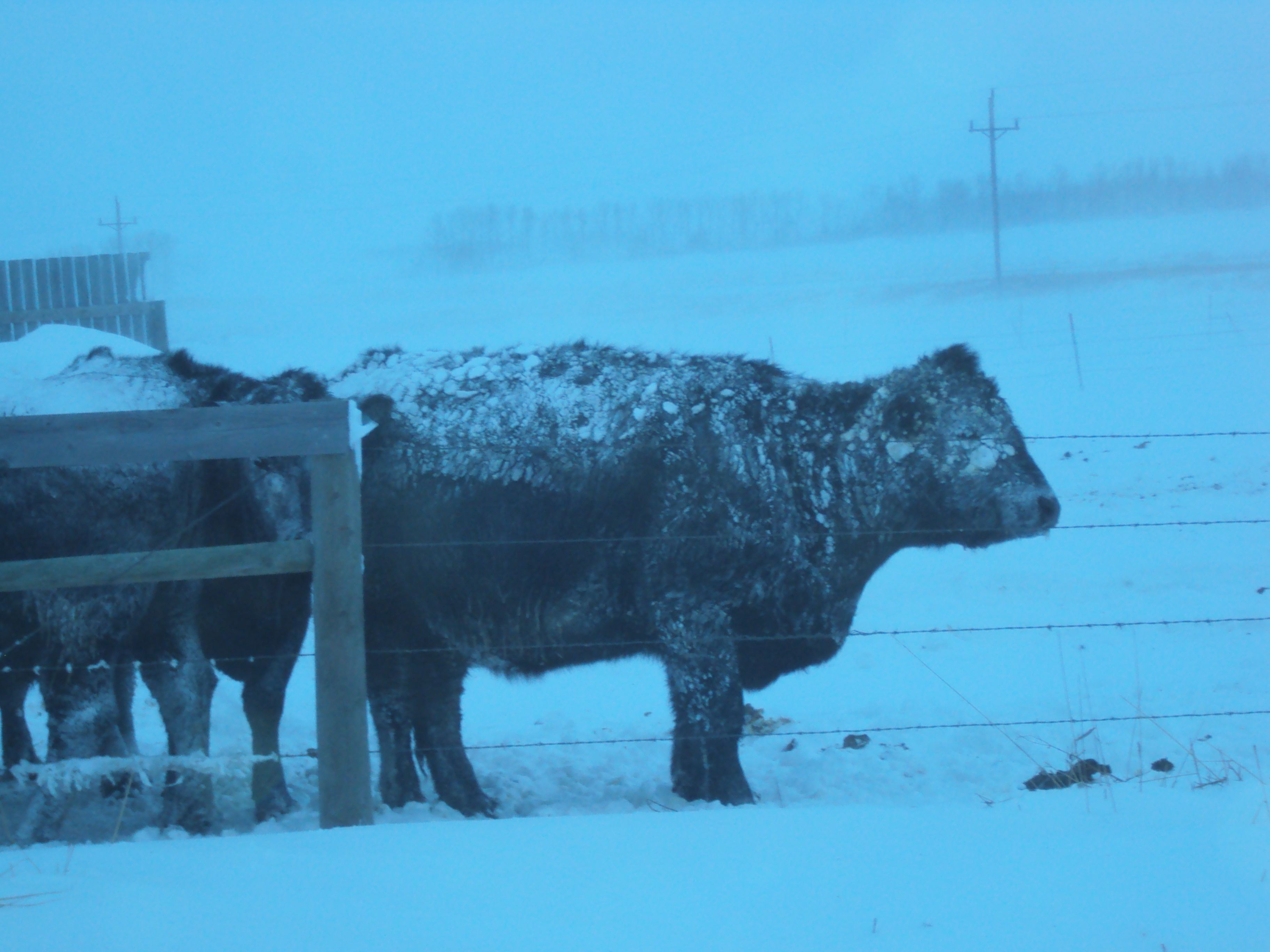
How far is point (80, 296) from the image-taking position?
9977 millimetres

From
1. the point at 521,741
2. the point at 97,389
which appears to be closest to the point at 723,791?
the point at 521,741

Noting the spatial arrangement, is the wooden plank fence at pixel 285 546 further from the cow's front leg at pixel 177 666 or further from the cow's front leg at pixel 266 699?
the cow's front leg at pixel 266 699

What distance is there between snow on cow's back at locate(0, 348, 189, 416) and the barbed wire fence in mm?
665

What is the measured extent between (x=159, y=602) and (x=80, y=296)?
6423mm

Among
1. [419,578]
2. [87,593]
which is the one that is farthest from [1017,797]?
[87,593]

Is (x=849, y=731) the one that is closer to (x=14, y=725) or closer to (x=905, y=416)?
(x=905, y=416)

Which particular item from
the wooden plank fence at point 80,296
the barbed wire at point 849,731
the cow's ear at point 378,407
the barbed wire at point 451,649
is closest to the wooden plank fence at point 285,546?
the barbed wire at point 849,731

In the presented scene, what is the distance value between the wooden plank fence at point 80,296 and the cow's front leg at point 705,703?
712cm

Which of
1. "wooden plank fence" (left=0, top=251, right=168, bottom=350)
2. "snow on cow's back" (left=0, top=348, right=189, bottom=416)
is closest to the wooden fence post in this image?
"snow on cow's back" (left=0, top=348, right=189, bottom=416)

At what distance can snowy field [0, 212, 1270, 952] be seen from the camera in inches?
106

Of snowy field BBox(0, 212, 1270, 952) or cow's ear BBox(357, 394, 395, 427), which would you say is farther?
cow's ear BBox(357, 394, 395, 427)

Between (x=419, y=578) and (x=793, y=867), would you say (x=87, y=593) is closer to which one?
(x=419, y=578)

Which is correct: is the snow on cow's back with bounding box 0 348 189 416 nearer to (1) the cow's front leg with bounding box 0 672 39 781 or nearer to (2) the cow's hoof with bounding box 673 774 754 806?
(1) the cow's front leg with bounding box 0 672 39 781

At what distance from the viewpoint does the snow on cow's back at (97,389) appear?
4.97 metres
